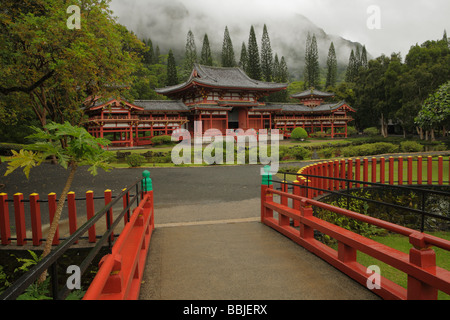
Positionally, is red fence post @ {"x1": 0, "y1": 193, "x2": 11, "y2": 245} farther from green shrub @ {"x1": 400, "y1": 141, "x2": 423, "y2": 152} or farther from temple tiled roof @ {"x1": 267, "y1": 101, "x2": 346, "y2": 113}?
temple tiled roof @ {"x1": 267, "y1": 101, "x2": 346, "y2": 113}

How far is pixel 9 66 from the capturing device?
9875 millimetres

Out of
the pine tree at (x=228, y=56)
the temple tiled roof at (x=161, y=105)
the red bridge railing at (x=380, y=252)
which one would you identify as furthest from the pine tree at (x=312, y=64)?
the red bridge railing at (x=380, y=252)

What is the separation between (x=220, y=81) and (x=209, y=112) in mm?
5101

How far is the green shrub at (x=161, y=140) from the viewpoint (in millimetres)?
29016

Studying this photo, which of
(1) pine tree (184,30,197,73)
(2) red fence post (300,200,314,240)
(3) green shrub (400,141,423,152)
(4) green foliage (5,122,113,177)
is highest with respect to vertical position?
(1) pine tree (184,30,197,73)

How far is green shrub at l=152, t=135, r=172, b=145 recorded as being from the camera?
29.0 meters

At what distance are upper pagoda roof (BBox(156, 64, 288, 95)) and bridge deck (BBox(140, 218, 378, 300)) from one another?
93.0 feet

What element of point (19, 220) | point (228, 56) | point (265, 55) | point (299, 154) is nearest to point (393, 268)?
point (19, 220)

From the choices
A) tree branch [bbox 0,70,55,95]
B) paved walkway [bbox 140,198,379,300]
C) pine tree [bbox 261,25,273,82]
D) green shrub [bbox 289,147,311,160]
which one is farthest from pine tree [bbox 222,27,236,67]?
paved walkway [bbox 140,198,379,300]

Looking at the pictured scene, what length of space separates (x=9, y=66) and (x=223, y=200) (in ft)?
27.2

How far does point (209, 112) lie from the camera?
3400cm

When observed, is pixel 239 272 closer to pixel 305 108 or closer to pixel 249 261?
pixel 249 261

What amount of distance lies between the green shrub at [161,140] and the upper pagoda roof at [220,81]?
6.76 metres

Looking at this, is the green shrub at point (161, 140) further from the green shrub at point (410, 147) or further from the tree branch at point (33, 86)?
the green shrub at point (410, 147)
